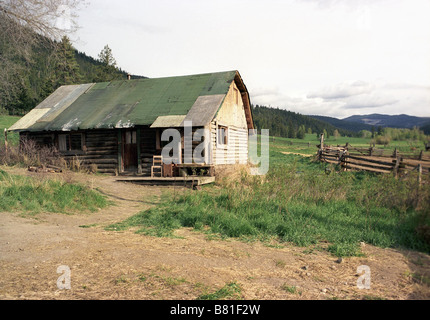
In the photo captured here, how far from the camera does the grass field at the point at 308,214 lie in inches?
223

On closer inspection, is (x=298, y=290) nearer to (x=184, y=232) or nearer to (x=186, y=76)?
(x=184, y=232)

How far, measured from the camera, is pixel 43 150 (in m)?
18.1

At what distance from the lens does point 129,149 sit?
58.0 ft

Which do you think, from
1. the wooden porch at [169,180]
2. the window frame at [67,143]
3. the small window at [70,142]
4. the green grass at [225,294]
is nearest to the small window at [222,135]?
the wooden porch at [169,180]

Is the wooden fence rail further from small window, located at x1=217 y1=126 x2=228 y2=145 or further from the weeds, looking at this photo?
small window, located at x1=217 y1=126 x2=228 y2=145

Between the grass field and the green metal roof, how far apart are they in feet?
29.5

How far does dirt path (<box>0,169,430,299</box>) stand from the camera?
355 centimetres

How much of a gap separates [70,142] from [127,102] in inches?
178

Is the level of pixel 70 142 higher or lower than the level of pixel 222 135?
lower

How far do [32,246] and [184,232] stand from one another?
290 cm

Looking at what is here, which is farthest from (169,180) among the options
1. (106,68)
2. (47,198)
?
(106,68)

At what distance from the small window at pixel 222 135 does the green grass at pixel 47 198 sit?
9.28 m

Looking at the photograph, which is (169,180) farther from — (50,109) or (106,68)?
(106,68)
